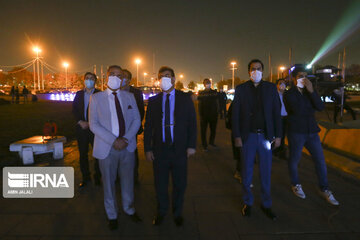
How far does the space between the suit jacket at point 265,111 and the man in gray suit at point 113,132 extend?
1.41 m

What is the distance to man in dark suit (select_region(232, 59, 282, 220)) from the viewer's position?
344 cm

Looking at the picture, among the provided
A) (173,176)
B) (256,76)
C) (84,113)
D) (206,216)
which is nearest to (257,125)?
(256,76)

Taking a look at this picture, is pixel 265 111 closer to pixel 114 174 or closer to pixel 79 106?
pixel 114 174

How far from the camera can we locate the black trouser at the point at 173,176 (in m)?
3.30

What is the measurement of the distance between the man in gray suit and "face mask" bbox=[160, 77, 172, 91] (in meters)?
0.49

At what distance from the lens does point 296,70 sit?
4.18 metres

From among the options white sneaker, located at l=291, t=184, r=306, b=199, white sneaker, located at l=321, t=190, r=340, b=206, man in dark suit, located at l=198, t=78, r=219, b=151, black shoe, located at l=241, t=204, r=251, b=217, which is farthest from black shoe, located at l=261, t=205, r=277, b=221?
man in dark suit, located at l=198, t=78, r=219, b=151

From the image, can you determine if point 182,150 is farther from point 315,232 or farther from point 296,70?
point 296,70

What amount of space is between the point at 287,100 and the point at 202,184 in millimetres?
2199

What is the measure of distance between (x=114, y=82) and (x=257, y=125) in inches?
79.0

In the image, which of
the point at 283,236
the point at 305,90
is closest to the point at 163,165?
the point at 283,236

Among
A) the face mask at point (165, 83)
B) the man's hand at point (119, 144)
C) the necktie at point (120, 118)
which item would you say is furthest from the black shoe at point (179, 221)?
the face mask at point (165, 83)

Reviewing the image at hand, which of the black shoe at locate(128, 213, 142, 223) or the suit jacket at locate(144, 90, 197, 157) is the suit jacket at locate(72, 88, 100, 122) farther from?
the black shoe at locate(128, 213, 142, 223)

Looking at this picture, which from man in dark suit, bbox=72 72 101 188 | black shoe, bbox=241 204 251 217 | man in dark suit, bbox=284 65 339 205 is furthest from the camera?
man in dark suit, bbox=72 72 101 188
